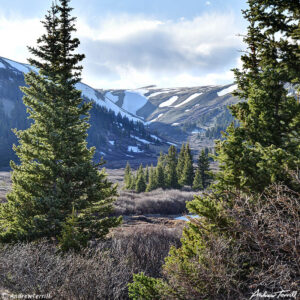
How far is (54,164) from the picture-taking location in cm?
1030

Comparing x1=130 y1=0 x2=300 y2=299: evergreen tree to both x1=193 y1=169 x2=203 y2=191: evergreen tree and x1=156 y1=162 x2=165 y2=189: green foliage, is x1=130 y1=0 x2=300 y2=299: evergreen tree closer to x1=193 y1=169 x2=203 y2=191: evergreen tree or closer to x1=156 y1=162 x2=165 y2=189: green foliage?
x1=193 y1=169 x2=203 y2=191: evergreen tree

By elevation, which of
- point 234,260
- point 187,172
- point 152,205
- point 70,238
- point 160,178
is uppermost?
point 234,260

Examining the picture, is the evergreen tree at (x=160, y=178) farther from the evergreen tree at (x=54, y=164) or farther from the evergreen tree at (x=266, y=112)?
the evergreen tree at (x=266, y=112)

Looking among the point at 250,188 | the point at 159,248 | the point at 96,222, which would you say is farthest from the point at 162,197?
the point at 250,188

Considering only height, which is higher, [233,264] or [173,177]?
[233,264]

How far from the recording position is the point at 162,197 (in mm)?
39719

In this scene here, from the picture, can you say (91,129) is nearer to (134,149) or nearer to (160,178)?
(134,149)

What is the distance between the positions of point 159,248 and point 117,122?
189234 millimetres

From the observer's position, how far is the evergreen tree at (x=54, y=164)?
10039 mm

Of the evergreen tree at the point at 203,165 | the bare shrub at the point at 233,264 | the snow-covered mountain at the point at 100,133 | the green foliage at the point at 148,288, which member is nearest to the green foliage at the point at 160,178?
the evergreen tree at the point at 203,165

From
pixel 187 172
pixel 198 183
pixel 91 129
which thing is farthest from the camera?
pixel 91 129

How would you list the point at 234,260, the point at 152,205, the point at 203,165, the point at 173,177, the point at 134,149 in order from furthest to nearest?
1. the point at 134,149
2. the point at 173,177
3. the point at 203,165
4. the point at 152,205
5. the point at 234,260

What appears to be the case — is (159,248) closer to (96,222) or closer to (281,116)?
(96,222)

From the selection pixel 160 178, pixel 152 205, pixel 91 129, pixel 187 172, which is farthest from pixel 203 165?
pixel 91 129
